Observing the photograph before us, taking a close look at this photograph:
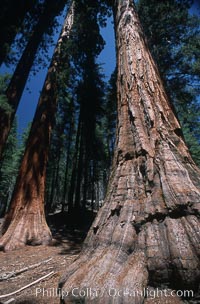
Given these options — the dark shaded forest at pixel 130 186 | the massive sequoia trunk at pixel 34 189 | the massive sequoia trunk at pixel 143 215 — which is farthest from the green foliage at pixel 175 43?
the massive sequoia trunk at pixel 143 215

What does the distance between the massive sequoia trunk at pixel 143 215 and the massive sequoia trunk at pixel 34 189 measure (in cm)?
343

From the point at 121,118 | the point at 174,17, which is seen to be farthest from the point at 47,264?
the point at 174,17

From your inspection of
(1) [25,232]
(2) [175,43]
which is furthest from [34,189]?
(2) [175,43]

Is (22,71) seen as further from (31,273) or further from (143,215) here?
(143,215)

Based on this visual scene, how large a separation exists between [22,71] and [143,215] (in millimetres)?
7617

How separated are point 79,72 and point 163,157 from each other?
13903 millimetres

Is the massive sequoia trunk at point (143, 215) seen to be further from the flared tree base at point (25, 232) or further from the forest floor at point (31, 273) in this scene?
the flared tree base at point (25, 232)

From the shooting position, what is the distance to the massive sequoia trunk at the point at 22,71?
697 centimetres

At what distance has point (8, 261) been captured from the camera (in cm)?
410

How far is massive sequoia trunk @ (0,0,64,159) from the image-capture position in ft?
22.9

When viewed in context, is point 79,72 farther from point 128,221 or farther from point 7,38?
point 128,221

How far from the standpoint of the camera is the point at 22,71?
310 inches

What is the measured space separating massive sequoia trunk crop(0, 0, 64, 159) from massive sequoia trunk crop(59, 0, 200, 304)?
501 cm

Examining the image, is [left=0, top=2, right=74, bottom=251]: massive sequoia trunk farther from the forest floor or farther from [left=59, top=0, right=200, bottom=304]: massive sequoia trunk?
[left=59, top=0, right=200, bottom=304]: massive sequoia trunk
